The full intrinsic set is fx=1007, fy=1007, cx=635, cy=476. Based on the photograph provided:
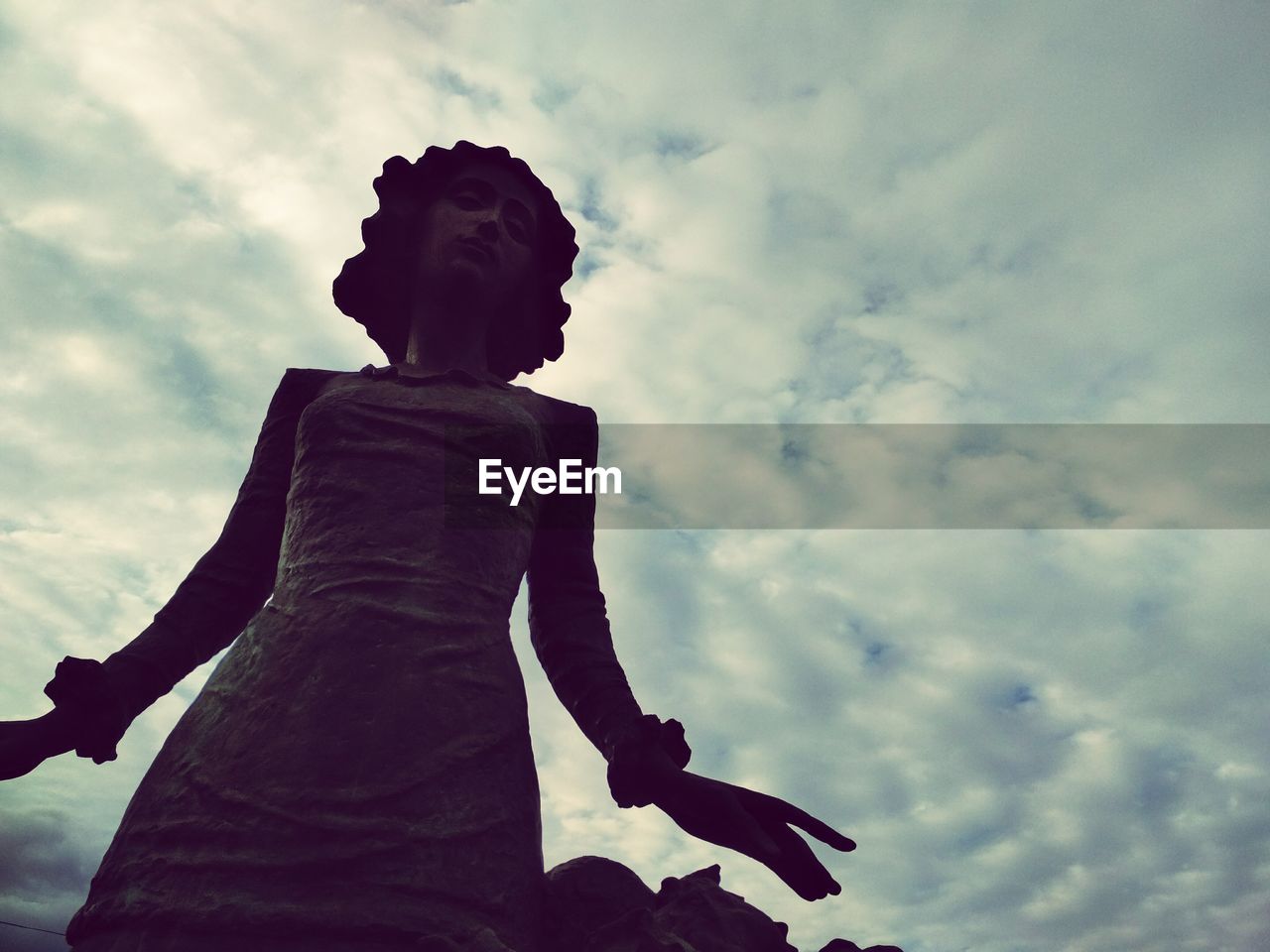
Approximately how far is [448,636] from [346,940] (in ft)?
3.64

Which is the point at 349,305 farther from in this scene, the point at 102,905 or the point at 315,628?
the point at 102,905

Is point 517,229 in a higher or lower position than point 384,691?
higher

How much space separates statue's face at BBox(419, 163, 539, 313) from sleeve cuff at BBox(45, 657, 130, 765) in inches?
92.4

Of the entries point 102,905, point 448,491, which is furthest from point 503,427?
point 102,905

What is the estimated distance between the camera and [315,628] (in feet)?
11.8

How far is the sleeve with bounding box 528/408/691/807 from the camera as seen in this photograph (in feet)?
11.5

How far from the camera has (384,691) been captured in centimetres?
339

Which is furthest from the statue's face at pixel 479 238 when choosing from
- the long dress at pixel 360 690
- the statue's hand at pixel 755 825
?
the statue's hand at pixel 755 825

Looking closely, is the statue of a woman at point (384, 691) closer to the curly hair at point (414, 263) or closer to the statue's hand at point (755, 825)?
the statue's hand at point (755, 825)

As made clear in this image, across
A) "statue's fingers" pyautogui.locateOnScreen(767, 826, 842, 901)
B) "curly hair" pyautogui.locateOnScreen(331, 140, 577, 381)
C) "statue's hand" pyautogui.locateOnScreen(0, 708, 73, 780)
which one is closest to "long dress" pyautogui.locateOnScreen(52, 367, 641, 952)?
"statue's hand" pyautogui.locateOnScreen(0, 708, 73, 780)

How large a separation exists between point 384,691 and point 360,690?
80 mm

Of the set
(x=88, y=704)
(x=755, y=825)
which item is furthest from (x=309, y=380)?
(x=755, y=825)

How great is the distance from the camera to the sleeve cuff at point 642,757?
3.48 metres

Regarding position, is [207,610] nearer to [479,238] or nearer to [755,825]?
[479,238]
